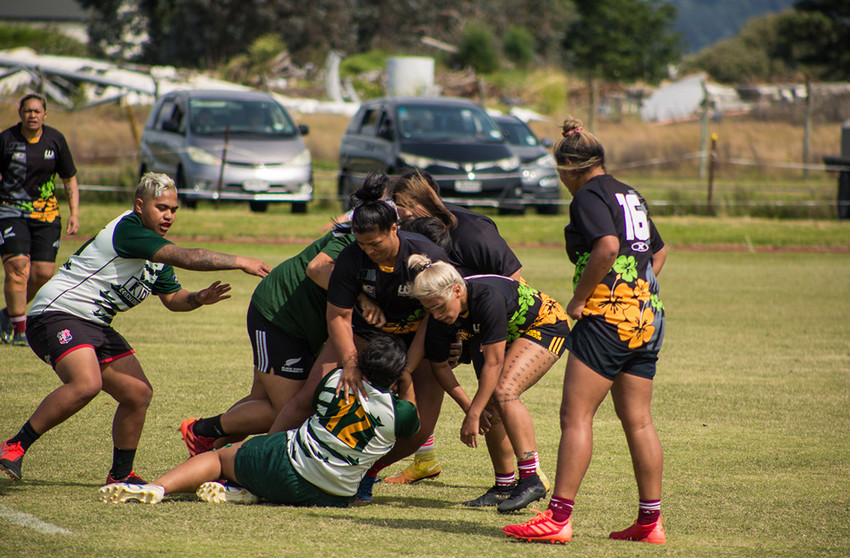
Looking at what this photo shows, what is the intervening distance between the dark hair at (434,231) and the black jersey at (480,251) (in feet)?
0.17

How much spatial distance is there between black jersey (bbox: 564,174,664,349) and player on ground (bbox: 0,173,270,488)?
162 cm

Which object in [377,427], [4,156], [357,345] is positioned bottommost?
[377,427]

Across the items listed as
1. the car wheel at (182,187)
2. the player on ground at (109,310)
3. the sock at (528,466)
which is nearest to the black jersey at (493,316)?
the sock at (528,466)

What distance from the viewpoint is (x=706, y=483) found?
5414 mm

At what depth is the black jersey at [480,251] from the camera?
5020 millimetres

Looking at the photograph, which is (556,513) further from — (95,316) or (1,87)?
(1,87)

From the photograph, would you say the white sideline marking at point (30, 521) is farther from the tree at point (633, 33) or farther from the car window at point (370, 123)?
the tree at point (633, 33)

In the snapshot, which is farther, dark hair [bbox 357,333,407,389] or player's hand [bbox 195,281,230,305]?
player's hand [bbox 195,281,230,305]

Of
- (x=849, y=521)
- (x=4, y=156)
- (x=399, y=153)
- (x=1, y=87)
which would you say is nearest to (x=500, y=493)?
(x=849, y=521)

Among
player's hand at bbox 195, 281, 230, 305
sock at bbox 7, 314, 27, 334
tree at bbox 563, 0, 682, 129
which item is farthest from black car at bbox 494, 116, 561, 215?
tree at bbox 563, 0, 682, 129

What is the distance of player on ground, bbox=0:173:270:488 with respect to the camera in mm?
4883

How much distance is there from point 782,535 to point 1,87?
33619 millimetres

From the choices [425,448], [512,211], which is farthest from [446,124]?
[425,448]

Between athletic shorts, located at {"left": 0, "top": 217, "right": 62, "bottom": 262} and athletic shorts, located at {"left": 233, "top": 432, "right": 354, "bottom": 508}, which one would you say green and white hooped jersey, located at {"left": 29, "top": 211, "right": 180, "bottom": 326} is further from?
athletic shorts, located at {"left": 0, "top": 217, "right": 62, "bottom": 262}
